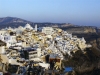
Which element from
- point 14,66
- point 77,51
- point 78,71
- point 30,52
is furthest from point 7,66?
point 77,51

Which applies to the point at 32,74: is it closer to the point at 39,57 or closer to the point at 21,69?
the point at 21,69

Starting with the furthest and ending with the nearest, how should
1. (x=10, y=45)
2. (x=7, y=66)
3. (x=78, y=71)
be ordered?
(x=10, y=45) < (x=78, y=71) < (x=7, y=66)

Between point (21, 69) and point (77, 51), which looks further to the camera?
point (77, 51)

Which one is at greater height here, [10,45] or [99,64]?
[10,45]

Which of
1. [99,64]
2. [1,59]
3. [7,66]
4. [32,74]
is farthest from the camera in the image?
[99,64]

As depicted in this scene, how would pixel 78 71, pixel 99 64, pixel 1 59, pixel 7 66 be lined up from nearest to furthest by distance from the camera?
pixel 7 66 → pixel 1 59 → pixel 78 71 → pixel 99 64

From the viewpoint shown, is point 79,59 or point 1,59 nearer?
point 1,59

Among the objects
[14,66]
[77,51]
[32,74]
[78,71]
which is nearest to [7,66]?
[14,66]

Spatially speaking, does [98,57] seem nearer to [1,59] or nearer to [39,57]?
[39,57]

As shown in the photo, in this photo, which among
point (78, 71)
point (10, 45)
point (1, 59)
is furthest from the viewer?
point (10, 45)
